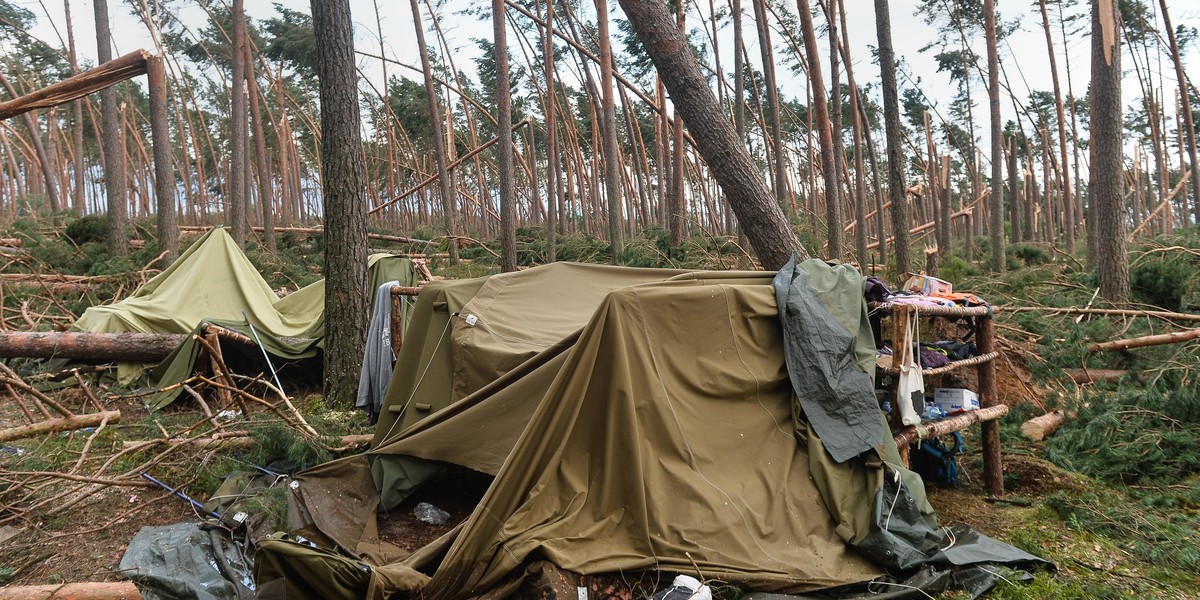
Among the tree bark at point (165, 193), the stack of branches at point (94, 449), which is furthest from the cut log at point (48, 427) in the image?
the tree bark at point (165, 193)

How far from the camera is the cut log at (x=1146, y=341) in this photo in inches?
263

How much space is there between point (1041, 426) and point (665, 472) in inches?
162

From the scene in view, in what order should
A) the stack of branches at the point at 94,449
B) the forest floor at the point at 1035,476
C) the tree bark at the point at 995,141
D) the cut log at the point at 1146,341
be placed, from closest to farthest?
the forest floor at the point at 1035,476, the stack of branches at the point at 94,449, the cut log at the point at 1146,341, the tree bark at the point at 995,141

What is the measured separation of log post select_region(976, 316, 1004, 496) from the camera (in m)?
5.24

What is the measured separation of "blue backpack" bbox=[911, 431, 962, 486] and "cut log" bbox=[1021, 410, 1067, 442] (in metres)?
1.19

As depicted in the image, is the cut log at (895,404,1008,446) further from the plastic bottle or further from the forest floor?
the plastic bottle

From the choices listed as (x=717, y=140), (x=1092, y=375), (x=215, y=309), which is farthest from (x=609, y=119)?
(x=1092, y=375)

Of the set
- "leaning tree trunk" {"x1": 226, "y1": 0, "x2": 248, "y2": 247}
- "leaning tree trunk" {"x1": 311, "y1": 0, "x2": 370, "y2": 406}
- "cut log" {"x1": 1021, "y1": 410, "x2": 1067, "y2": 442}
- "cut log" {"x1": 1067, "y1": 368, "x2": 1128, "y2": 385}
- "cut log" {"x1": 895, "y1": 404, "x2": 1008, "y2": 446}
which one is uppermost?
"leaning tree trunk" {"x1": 226, "y1": 0, "x2": 248, "y2": 247}

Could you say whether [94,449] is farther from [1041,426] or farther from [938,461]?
[1041,426]

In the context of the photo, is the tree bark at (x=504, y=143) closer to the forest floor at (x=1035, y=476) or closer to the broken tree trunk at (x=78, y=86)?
the forest floor at (x=1035, y=476)

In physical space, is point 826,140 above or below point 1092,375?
above

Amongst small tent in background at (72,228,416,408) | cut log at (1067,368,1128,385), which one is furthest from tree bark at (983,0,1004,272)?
small tent in background at (72,228,416,408)

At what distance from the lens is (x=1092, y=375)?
23.9 feet

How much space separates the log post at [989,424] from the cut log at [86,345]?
767 cm
